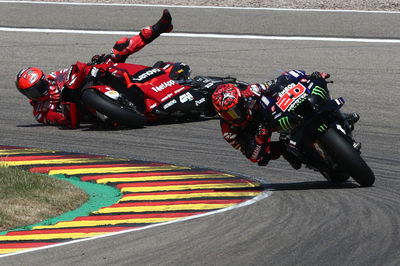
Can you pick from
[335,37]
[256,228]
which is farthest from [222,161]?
[335,37]

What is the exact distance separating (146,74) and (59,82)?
1.28 m

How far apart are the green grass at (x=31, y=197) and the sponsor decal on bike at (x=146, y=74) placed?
4.29 m

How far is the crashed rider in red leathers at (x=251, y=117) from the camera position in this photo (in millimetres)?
10047

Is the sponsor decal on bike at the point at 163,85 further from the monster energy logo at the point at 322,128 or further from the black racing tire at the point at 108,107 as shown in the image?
the monster energy logo at the point at 322,128

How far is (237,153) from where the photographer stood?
1282 centimetres

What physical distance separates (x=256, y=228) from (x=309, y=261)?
3.70 ft

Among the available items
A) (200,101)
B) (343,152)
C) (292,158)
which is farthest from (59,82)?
(343,152)

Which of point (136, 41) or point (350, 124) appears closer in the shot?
point (350, 124)

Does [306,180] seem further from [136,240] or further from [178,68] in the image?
[178,68]

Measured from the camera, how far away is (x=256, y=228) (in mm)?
8461

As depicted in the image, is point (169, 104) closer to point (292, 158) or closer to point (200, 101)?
point (200, 101)

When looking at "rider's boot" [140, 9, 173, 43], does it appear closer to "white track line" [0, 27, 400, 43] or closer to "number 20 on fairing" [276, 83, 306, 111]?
"white track line" [0, 27, 400, 43]

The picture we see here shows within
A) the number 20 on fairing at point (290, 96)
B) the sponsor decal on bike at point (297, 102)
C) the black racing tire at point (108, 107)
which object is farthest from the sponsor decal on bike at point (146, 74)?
the sponsor decal on bike at point (297, 102)

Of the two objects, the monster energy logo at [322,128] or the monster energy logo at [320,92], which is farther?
the monster energy logo at [320,92]
